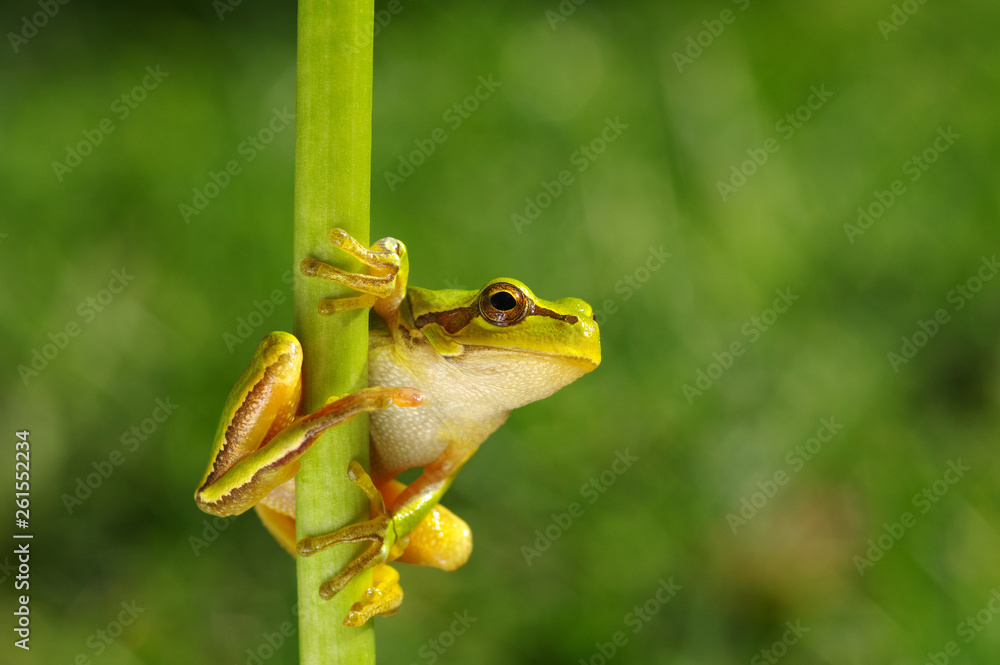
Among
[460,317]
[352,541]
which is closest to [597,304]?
[460,317]

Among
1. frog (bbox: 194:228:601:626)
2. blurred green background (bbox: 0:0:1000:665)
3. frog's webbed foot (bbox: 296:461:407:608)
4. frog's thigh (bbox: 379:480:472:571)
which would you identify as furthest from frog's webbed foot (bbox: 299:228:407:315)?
blurred green background (bbox: 0:0:1000:665)

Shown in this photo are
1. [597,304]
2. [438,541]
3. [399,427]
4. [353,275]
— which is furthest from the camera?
[597,304]

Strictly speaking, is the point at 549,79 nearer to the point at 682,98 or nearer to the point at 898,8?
the point at 682,98

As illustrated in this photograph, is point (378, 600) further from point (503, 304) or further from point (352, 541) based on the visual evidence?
point (503, 304)

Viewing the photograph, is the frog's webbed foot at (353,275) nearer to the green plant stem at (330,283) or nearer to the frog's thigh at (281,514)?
the green plant stem at (330,283)

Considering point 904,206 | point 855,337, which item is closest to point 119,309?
point 855,337

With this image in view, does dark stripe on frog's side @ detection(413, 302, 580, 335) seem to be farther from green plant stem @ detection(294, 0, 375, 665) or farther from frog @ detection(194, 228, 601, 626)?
green plant stem @ detection(294, 0, 375, 665)
